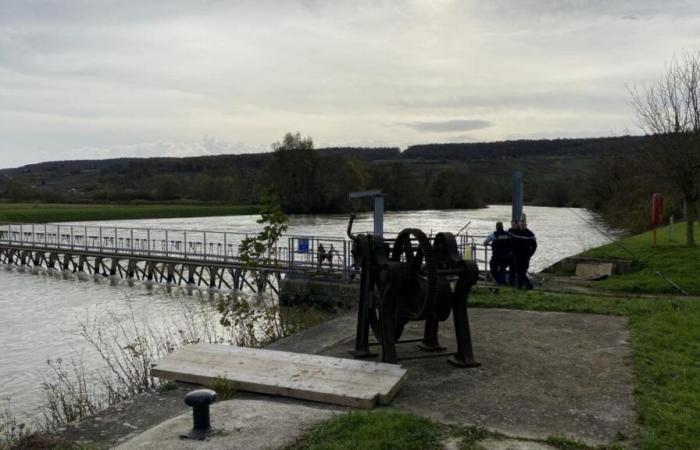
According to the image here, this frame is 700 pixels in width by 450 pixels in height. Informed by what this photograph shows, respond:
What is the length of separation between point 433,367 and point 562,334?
254cm

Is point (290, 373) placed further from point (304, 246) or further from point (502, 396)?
point (304, 246)

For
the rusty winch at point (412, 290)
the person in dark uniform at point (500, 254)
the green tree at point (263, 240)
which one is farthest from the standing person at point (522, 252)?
the rusty winch at point (412, 290)

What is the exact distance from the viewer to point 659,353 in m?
7.32

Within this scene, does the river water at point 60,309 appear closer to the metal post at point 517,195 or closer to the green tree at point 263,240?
the metal post at point 517,195

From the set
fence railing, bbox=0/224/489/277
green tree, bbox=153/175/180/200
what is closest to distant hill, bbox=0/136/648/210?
green tree, bbox=153/175/180/200

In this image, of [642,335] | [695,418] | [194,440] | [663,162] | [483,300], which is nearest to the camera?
[194,440]

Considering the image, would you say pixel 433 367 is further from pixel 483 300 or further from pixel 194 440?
pixel 483 300

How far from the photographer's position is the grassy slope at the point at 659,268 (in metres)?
13.8

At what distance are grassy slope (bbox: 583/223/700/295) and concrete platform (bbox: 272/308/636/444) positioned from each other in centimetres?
476

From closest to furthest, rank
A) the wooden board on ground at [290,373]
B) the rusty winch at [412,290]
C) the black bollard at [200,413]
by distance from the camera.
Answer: the black bollard at [200,413], the wooden board on ground at [290,373], the rusty winch at [412,290]

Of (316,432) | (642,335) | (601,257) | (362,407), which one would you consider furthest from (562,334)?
(601,257)

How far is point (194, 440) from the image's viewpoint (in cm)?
466

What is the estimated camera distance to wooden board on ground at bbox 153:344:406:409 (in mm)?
5695

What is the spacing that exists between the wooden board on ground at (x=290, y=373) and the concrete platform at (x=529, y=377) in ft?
0.96
